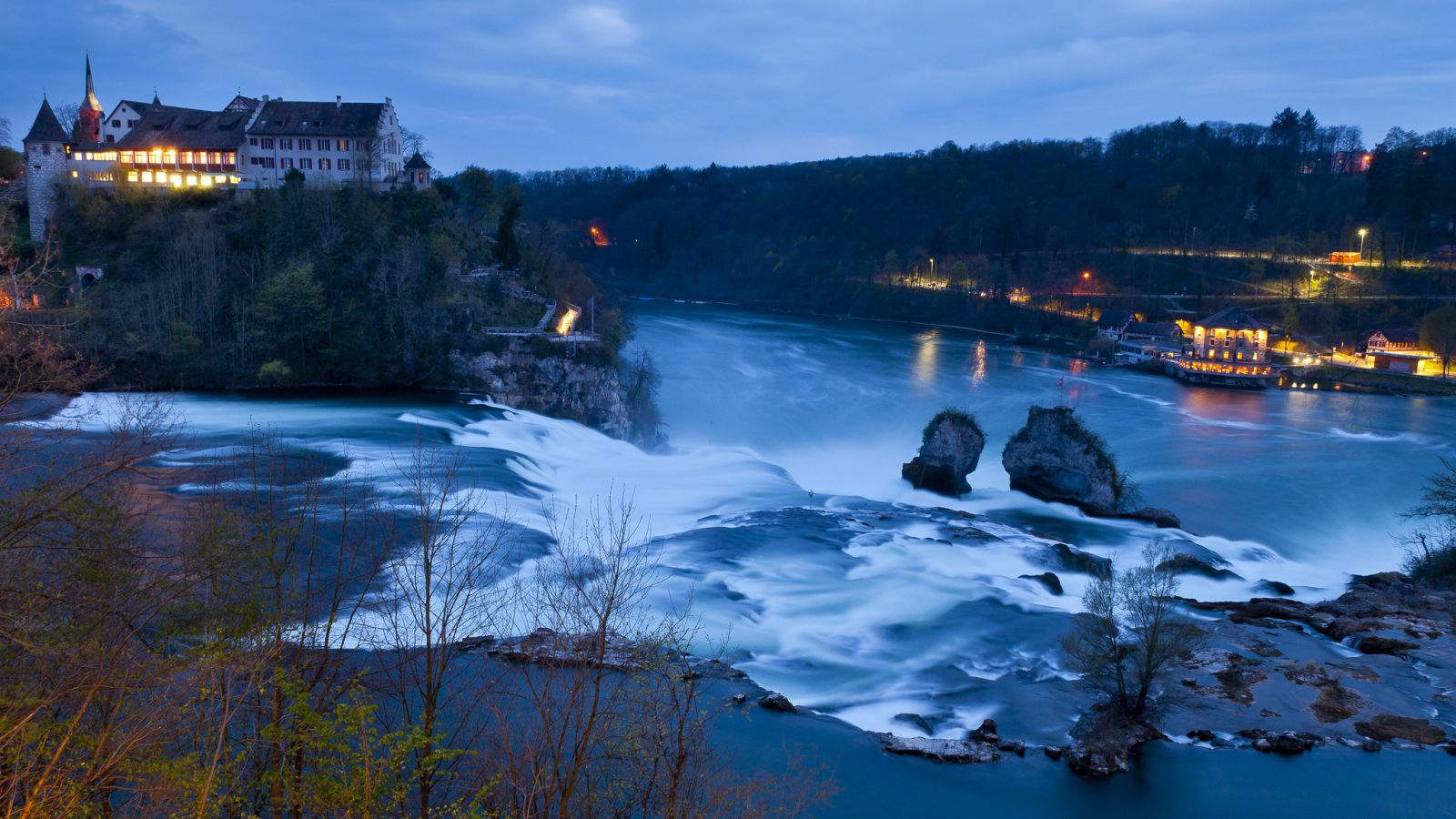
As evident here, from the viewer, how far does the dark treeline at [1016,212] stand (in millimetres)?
96375

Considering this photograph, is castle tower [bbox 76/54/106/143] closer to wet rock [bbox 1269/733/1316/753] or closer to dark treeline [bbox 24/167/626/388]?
dark treeline [bbox 24/167/626/388]

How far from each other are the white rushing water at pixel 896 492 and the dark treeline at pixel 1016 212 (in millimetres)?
35151

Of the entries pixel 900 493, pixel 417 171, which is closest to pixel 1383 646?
pixel 900 493

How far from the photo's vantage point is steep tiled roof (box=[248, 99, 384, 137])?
5247 centimetres

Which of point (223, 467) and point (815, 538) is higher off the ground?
point (223, 467)

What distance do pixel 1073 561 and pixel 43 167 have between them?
60.5m

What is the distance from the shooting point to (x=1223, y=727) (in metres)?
15.1

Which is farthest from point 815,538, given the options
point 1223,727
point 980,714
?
point 1223,727

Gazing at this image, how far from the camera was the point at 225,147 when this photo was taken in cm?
5231

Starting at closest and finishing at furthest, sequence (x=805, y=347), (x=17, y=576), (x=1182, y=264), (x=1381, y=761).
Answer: (x=17, y=576) < (x=1381, y=761) < (x=805, y=347) < (x=1182, y=264)

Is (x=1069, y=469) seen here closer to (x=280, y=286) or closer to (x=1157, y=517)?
(x=1157, y=517)

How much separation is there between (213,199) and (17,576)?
161ft

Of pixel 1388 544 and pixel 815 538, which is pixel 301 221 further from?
pixel 1388 544

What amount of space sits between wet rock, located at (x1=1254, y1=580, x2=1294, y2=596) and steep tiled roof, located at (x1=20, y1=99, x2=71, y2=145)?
214 ft
